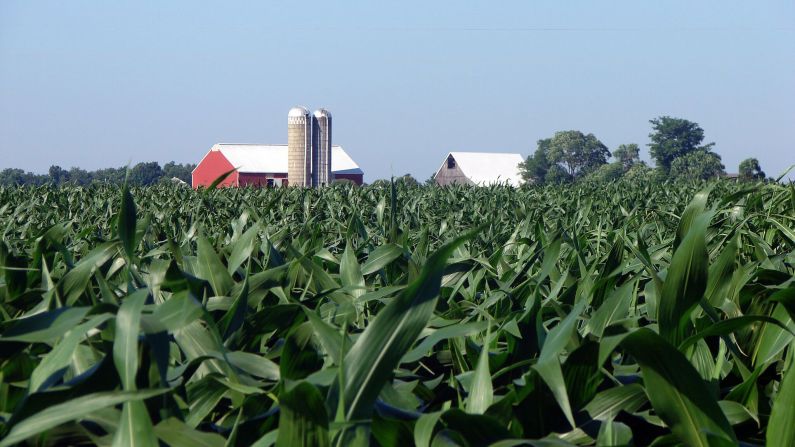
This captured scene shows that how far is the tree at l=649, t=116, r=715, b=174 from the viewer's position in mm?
99688

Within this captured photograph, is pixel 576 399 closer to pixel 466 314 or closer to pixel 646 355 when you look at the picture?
pixel 646 355

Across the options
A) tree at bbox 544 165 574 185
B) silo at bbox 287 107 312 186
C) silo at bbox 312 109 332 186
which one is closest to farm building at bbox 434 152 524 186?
tree at bbox 544 165 574 185

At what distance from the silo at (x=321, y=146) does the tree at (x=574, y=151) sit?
59.6 meters

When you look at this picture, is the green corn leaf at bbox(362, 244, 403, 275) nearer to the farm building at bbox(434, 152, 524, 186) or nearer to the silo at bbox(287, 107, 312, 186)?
the silo at bbox(287, 107, 312, 186)

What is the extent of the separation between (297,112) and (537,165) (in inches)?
2382

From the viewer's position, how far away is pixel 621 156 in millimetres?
120625

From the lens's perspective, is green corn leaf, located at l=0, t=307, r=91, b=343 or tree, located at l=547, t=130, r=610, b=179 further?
tree, located at l=547, t=130, r=610, b=179

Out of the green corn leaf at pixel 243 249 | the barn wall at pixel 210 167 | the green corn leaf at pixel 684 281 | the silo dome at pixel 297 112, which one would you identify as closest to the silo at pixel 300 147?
the silo dome at pixel 297 112

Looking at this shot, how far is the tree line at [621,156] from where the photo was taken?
83.6 m

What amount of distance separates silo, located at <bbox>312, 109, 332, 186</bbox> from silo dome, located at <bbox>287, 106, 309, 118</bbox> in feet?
4.06

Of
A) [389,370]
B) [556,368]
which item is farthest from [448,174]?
[389,370]

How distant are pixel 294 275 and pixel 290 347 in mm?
663

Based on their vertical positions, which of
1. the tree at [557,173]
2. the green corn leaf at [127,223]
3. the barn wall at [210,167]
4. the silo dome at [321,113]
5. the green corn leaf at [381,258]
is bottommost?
the green corn leaf at [381,258]

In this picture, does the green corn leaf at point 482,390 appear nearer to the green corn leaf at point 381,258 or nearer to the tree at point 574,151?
the green corn leaf at point 381,258
